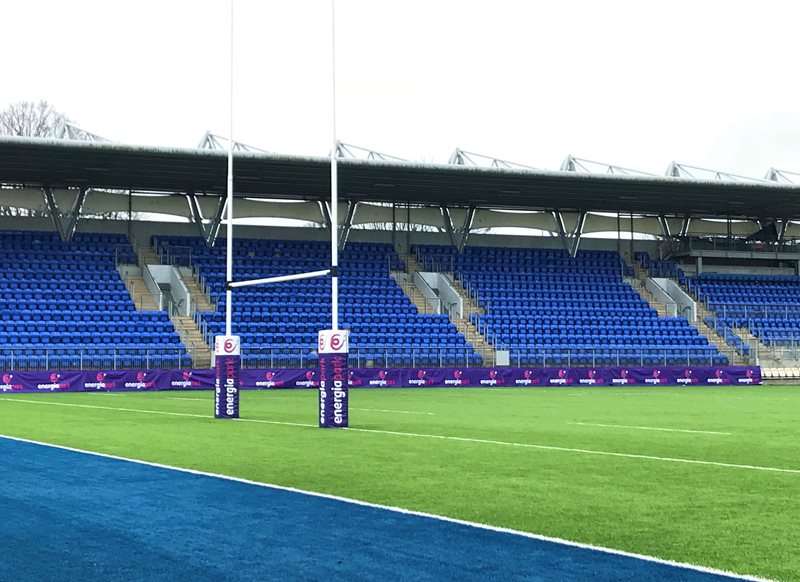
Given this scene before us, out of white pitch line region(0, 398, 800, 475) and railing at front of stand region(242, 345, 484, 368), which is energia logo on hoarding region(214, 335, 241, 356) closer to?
white pitch line region(0, 398, 800, 475)

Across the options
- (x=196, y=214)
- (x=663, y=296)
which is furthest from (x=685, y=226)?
(x=196, y=214)

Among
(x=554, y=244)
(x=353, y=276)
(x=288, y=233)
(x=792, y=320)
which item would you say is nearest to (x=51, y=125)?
(x=288, y=233)

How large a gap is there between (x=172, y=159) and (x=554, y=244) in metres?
22.4

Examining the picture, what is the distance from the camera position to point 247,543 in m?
7.21

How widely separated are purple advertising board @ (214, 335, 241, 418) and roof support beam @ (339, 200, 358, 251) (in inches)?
1149

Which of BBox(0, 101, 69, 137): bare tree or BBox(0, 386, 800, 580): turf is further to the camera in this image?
BBox(0, 101, 69, 137): bare tree

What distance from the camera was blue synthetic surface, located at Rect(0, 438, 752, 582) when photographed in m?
6.34

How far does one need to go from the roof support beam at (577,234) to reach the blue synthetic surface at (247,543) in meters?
45.3

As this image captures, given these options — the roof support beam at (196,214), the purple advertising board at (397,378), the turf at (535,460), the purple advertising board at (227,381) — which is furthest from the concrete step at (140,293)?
the purple advertising board at (227,381)

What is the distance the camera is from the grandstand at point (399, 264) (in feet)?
133

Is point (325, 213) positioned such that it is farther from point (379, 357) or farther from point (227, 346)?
point (227, 346)

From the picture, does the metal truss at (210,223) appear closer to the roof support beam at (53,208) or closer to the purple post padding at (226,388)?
the roof support beam at (53,208)

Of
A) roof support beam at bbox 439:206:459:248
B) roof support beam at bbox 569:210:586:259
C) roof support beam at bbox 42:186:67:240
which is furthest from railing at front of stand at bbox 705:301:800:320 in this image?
roof support beam at bbox 42:186:67:240

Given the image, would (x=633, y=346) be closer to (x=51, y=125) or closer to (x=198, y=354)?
(x=198, y=354)
